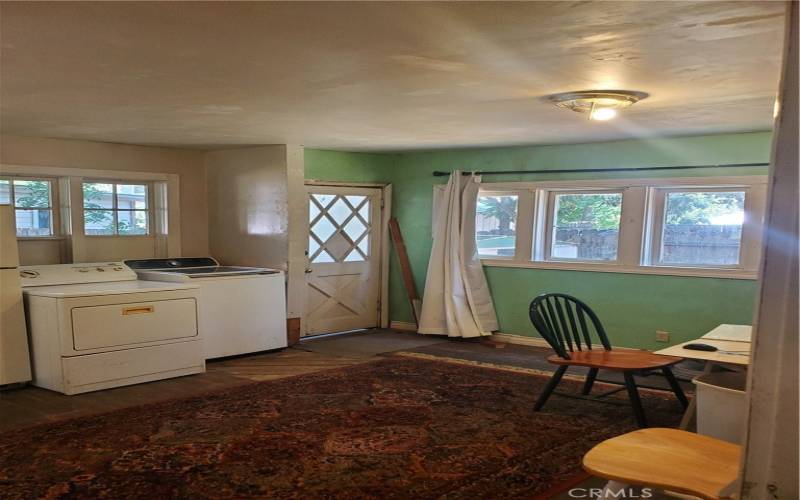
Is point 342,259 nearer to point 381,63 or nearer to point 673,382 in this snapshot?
point 673,382

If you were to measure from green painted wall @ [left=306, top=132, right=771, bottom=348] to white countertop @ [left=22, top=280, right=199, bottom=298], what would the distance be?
2.00 meters

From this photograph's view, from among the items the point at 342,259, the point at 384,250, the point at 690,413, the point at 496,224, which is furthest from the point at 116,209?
the point at 690,413

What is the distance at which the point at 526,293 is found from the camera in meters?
6.50

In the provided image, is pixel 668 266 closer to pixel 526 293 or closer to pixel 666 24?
pixel 526 293

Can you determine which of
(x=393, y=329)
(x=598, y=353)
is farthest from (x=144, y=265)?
(x=598, y=353)

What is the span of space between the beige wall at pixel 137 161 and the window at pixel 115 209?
22 centimetres

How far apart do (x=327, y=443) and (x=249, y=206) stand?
3.61m

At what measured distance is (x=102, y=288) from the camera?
5.10m

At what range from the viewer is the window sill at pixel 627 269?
5.33m

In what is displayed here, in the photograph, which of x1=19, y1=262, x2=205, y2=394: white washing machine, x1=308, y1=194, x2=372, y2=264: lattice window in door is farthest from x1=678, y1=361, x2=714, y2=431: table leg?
x1=308, y1=194, x2=372, y2=264: lattice window in door

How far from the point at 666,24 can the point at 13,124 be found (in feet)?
15.3

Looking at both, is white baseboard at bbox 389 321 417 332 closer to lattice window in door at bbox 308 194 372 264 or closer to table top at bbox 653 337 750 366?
lattice window in door at bbox 308 194 372 264

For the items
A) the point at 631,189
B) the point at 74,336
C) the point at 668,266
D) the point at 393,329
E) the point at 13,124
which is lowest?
the point at 393,329

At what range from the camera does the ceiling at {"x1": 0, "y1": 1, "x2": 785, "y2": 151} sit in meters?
2.26
